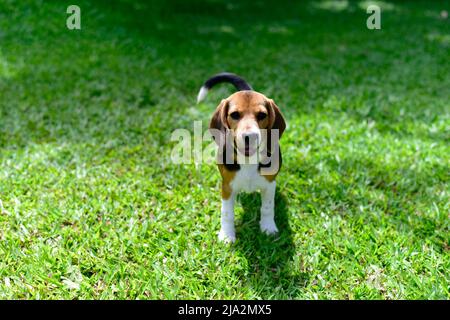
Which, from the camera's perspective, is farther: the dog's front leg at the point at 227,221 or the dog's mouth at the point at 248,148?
the dog's front leg at the point at 227,221

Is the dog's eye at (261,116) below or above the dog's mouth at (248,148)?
above

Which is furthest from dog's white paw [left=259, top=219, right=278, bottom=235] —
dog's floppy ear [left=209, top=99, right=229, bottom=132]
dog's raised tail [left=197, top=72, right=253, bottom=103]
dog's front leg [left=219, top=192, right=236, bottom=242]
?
dog's raised tail [left=197, top=72, right=253, bottom=103]

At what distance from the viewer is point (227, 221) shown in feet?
10.5

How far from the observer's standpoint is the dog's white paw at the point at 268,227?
3.32m

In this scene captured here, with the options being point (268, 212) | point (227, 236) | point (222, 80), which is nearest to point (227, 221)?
point (227, 236)

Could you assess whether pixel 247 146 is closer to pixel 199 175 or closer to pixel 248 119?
pixel 248 119

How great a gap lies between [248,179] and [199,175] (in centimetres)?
134

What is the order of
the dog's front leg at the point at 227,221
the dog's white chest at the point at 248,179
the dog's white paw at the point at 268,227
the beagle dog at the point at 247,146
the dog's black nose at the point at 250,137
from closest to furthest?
the dog's black nose at the point at 250,137 < the beagle dog at the point at 247,146 < the dog's white chest at the point at 248,179 < the dog's front leg at the point at 227,221 < the dog's white paw at the point at 268,227

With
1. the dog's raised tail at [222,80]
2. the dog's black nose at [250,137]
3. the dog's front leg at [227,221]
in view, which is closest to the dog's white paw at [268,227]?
the dog's front leg at [227,221]

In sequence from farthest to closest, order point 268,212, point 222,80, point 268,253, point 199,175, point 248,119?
point 199,175
point 222,80
point 268,212
point 268,253
point 248,119

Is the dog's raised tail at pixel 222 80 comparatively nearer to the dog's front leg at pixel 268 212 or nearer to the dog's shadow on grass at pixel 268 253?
the dog's front leg at pixel 268 212

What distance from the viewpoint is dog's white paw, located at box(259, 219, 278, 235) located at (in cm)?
332
